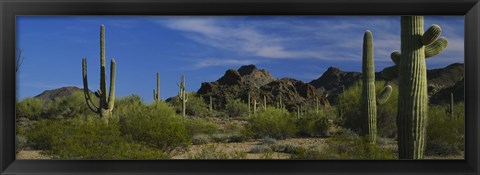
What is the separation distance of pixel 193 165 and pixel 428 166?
145 cm

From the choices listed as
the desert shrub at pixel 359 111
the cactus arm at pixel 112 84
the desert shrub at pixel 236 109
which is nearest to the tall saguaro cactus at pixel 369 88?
the desert shrub at pixel 359 111

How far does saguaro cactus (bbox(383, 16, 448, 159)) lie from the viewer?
4926mm

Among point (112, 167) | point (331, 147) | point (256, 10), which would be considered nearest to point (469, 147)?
point (256, 10)

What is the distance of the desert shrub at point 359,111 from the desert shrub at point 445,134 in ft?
3.50

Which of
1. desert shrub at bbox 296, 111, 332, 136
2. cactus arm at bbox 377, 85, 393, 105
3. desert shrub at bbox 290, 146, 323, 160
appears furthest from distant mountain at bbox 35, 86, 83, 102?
cactus arm at bbox 377, 85, 393, 105

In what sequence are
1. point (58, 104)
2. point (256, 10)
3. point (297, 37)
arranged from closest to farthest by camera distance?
1. point (256, 10)
2. point (297, 37)
3. point (58, 104)

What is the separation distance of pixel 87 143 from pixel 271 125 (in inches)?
116

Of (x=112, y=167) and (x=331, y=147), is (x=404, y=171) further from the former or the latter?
(x=331, y=147)

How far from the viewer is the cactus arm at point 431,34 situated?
4871 mm

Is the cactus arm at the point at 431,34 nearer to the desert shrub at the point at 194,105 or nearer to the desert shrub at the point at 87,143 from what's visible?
the desert shrub at the point at 87,143

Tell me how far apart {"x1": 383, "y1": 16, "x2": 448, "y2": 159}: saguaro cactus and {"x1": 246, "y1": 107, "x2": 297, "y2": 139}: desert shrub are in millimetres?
3034

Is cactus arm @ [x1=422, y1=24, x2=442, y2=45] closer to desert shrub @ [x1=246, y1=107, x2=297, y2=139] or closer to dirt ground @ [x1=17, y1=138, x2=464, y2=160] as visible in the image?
dirt ground @ [x1=17, y1=138, x2=464, y2=160]

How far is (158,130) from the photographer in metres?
6.30

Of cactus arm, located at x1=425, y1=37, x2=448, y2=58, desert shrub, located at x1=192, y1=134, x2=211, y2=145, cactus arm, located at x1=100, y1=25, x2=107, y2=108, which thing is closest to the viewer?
cactus arm, located at x1=425, y1=37, x2=448, y2=58
